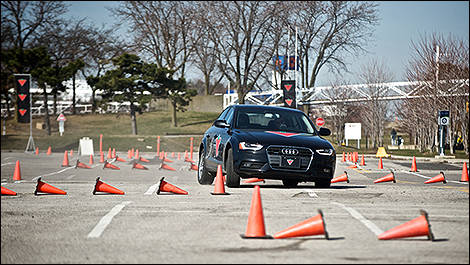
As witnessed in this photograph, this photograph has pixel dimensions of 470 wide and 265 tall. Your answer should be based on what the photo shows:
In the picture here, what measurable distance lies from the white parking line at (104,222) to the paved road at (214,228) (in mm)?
13

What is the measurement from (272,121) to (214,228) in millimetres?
6099

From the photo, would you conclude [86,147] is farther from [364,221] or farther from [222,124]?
[364,221]

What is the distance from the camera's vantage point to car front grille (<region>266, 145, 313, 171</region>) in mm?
12297

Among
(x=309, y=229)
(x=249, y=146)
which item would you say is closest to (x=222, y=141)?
(x=249, y=146)

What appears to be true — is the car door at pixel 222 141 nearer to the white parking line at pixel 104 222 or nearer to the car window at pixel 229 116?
the car window at pixel 229 116

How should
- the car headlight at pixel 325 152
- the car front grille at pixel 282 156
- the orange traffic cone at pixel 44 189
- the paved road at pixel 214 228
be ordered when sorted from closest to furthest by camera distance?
the paved road at pixel 214 228 → the orange traffic cone at pixel 44 189 → the car front grille at pixel 282 156 → the car headlight at pixel 325 152

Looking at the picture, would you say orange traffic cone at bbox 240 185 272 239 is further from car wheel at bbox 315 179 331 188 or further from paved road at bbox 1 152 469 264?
car wheel at bbox 315 179 331 188

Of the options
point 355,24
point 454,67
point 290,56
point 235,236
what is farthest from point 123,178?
point 355,24

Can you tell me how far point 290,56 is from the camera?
5516 cm

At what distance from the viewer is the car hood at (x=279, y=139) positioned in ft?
40.8

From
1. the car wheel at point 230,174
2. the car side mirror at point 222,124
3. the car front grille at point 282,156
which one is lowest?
the car wheel at point 230,174

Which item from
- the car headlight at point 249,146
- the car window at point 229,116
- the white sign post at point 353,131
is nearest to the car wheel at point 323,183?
the car headlight at point 249,146

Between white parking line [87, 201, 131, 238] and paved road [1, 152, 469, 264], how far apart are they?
0.04 ft

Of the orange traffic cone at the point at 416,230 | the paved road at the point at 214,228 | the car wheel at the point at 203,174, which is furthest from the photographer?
the car wheel at the point at 203,174
